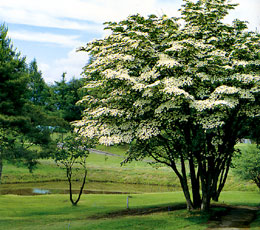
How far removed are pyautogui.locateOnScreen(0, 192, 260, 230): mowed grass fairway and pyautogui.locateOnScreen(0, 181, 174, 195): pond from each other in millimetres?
10372

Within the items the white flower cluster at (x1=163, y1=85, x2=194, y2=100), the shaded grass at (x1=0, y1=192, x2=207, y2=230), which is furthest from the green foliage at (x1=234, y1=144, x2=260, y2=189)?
the white flower cluster at (x1=163, y1=85, x2=194, y2=100)

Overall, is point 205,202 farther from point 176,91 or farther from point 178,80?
point 176,91

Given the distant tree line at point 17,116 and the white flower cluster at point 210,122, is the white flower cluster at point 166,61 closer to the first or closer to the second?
the white flower cluster at point 210,122

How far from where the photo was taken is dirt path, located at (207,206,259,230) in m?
20.3

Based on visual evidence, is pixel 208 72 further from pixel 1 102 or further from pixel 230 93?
pixel 1 102

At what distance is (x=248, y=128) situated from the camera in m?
24.2

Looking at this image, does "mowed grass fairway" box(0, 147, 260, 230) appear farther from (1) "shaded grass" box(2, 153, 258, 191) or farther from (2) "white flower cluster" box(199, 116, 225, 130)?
(2) "white flower cluster" box(199, 116, 225, 130)

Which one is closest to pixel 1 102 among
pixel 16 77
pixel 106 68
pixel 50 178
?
pixel 16 77

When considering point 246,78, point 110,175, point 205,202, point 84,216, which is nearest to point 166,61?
point 246,78

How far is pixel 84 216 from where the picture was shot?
2698cm

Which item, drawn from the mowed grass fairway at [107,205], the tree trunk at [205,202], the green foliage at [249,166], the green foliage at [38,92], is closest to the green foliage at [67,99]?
the green foliage at [38,92]

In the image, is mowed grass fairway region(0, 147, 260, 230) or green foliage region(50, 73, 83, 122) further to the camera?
green foliage region(50, 73, 83, 122)

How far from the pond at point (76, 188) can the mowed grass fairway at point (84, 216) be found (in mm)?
10372

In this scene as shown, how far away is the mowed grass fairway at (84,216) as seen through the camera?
21328mm
